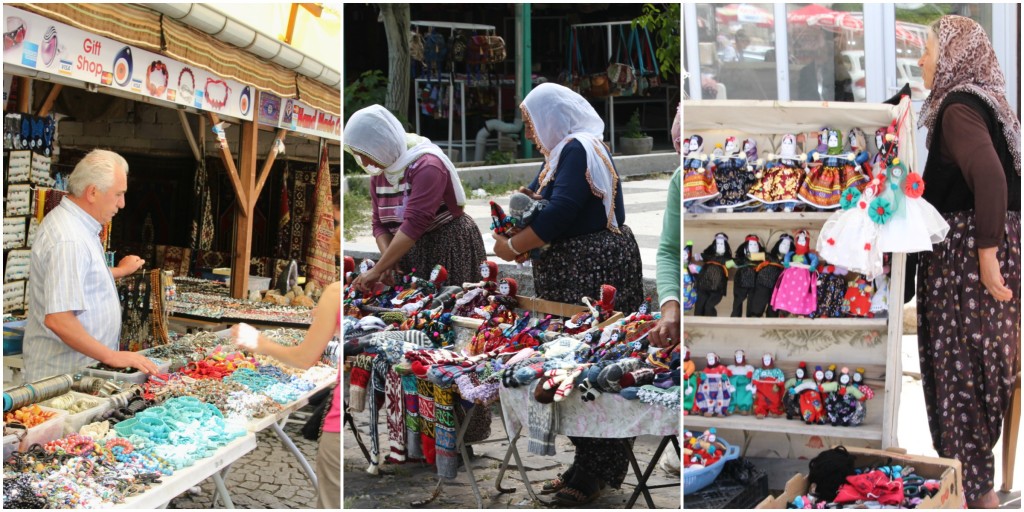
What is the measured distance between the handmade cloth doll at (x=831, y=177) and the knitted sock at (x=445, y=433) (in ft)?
4.46

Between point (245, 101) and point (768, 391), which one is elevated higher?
point (245, 101)

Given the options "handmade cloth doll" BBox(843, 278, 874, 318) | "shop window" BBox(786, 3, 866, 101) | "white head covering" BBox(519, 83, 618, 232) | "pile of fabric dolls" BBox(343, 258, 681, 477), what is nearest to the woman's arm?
"pile of fabric dolls" BBox(343, 258, 681, 477)

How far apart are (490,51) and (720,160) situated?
4.10 ft

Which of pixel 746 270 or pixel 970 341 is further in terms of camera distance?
pixel 746 270

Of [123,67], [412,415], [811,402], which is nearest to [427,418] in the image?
[412,415]

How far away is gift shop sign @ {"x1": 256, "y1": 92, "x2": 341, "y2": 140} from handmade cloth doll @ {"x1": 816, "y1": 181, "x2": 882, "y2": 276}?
11.5 ft

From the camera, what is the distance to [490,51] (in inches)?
162

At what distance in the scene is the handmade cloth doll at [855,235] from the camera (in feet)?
10.1

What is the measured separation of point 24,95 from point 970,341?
406 centimetres

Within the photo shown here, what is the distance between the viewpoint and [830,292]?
11.0ft

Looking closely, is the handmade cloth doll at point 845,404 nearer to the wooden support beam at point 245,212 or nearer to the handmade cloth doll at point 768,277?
the handmade cloth doll at point 768,277

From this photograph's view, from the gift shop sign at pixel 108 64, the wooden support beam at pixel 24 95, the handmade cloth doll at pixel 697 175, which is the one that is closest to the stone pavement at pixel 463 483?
the handmade cloth doll at pixel 697 175

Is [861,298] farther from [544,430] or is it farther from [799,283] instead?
[544,430]

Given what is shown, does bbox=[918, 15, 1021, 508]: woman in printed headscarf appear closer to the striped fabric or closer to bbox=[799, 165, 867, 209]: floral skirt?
bbox=[799, 165, 867, 209]: floral skirt
